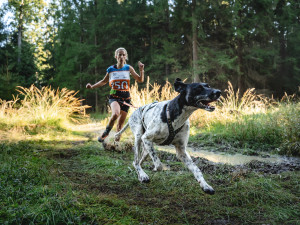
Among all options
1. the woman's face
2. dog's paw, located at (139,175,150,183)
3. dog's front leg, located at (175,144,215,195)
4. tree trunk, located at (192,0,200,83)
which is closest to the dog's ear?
dog's front leg, located at (175,144,215,195)

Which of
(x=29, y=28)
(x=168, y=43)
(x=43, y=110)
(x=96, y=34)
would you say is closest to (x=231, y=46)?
(x=168, y=43)

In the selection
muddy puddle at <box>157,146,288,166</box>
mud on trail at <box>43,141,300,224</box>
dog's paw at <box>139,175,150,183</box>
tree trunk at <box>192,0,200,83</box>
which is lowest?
muddy puddle at <box>157,146,288,166</box>

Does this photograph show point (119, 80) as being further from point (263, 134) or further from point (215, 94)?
point (263, 134)

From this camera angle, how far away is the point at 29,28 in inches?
1103

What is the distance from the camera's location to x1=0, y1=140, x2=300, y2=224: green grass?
192cm

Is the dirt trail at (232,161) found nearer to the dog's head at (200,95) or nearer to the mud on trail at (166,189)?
the mud on trail at (166,189)

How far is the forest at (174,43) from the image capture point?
617 inches

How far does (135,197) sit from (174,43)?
1657cm

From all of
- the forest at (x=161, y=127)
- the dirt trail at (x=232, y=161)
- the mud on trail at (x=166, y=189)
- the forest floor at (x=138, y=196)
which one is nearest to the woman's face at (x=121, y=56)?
the forest at (x=161, y=127)

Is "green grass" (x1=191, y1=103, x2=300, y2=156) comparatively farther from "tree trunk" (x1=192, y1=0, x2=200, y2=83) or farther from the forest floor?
"tree trunk" (x1=192, y1=0, x2=200, y2=83)

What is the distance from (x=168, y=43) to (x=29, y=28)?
19390 millimetres

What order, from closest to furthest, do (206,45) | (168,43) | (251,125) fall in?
(251,125), (206,45), (168,43)

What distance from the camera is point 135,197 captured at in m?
2.64

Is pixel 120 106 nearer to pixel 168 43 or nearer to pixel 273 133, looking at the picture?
pixel 273 133
